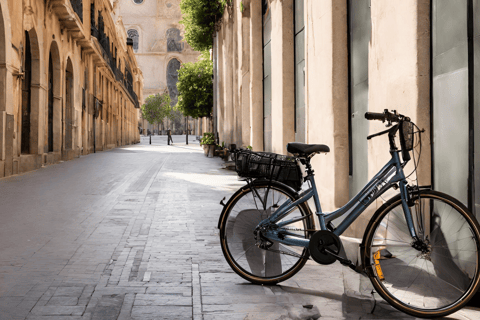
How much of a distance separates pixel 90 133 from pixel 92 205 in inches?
993

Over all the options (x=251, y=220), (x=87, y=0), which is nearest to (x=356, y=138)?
(x=251, y=220)

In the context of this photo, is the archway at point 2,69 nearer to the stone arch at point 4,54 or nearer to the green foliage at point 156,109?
the stone arch at point 4,54

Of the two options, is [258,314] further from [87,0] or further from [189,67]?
[189,67]

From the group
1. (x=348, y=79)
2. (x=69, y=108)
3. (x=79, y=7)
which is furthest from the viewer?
(x=79, y=7)

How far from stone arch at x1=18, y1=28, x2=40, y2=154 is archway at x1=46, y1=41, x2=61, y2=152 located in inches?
151

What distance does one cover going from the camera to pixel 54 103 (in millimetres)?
23906

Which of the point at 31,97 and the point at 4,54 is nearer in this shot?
the point at 4,54

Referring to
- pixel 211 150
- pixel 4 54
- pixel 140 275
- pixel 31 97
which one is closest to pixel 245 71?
pixel 4 54

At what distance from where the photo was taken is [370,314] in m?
3.92

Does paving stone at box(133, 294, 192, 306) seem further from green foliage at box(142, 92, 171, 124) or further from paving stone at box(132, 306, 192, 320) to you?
green foliage at box(142, 92, 171, 124)

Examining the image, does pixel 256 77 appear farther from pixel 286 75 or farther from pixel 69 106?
pixel 69 106

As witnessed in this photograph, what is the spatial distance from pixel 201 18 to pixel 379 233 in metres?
28.1

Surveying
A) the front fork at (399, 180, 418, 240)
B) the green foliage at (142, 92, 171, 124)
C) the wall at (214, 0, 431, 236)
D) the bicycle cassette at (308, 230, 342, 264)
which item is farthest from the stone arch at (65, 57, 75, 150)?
the green foliage at (142, 92, 171, 124)

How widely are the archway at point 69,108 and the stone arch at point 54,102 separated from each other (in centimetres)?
256
